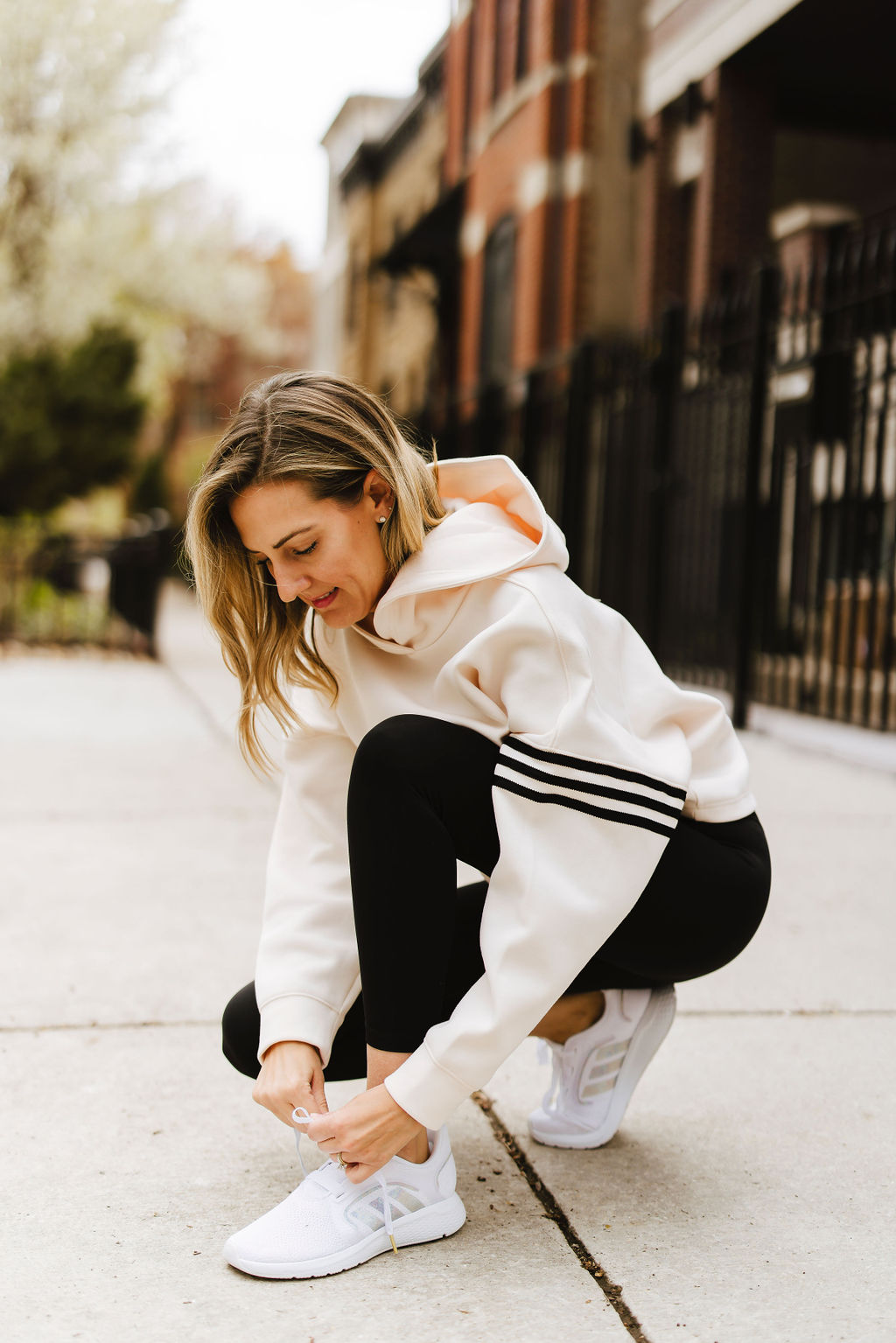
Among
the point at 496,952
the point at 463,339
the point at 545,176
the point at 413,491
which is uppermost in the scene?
the point at 545,176

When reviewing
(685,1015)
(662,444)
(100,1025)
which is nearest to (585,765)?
(685,1015)

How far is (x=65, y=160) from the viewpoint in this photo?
610 inches

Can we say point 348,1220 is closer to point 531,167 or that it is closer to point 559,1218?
point 559,1218

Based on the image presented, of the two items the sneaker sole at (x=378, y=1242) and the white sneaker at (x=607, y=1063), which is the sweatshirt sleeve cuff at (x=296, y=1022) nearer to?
the sneaker sole at (x=378, y=1242)

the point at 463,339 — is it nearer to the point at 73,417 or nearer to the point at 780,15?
the point at 73,417

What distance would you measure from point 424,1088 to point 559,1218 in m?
0.40

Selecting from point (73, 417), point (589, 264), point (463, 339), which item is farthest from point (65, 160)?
point (589, 264)

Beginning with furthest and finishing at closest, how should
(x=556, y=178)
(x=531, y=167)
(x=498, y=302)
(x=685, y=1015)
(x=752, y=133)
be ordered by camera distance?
(x=498, y=302) < (x=531, y=167) < (x=556, y=178) < (x=752, y=133) < (x=685, y=1015)

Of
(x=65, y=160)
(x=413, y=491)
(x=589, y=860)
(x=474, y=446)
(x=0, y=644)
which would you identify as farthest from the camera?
(x=65, y=160)

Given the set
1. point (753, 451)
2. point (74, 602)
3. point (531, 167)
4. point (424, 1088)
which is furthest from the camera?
point (531, 167)

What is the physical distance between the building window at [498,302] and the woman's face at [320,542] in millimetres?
13191

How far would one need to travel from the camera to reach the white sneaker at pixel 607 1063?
211 cm

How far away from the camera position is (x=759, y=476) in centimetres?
688

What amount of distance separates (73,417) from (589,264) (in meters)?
6.47
